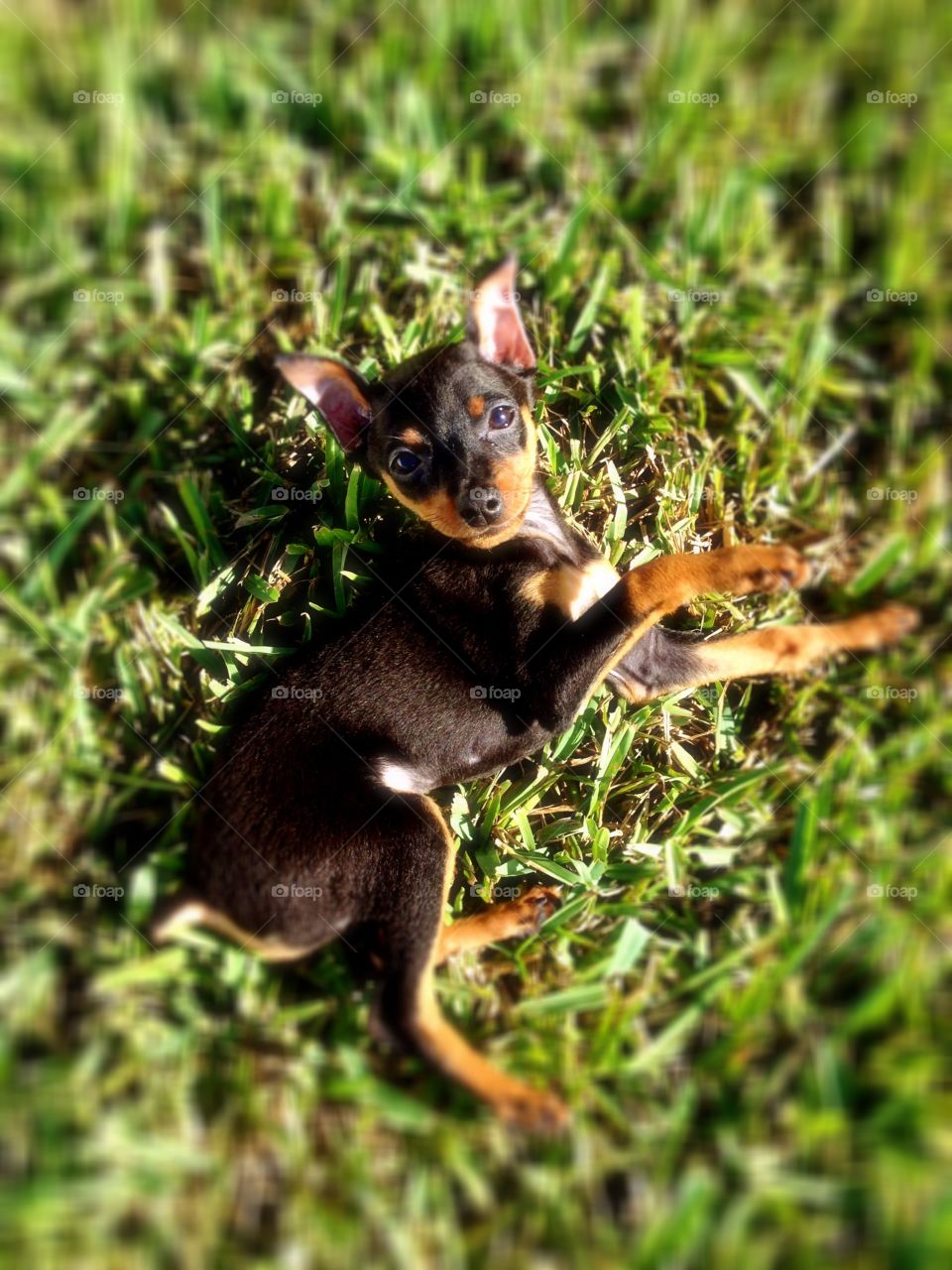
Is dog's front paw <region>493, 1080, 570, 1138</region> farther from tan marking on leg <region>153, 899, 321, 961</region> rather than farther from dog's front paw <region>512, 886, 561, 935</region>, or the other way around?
tan marking on leg <region>153, 899, 321, 961</region>

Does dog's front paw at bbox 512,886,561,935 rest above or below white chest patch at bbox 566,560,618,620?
below

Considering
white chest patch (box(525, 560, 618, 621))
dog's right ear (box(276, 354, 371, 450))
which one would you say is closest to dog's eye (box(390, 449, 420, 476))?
dog's right ear (box(276, 354, 371, 450))

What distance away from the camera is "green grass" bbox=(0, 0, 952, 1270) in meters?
3.40

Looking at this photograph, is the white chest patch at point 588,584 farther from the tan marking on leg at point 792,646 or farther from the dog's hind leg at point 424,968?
the dog's hind leg at point 424,968

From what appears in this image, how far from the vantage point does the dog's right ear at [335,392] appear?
12.4ft

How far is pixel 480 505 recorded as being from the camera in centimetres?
367

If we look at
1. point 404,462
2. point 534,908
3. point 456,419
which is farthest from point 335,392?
point 534,908

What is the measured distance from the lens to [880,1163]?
10.6ft

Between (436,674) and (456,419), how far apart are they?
1.01 m

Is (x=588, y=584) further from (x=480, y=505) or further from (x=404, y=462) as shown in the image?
(x=404, y=462)

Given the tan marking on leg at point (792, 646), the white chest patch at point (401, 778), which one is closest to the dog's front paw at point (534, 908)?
the white chest patch at point (401, 778)

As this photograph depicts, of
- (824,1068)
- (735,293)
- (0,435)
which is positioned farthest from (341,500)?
(824,1068)

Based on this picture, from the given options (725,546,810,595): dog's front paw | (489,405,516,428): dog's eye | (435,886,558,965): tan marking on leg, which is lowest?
(435,886,558,965): tan marking on leg

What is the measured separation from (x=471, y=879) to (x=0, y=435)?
3.19 meters
